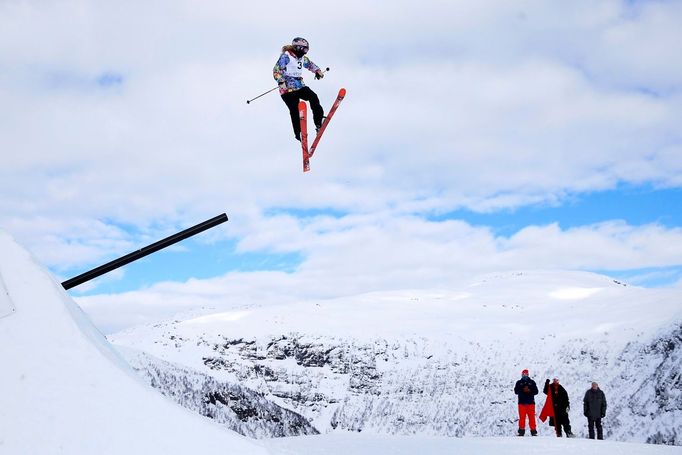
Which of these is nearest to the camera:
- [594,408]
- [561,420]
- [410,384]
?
[561,420]

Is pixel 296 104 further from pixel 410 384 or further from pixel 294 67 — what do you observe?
pixel 410 384

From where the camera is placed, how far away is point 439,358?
95.5 ft

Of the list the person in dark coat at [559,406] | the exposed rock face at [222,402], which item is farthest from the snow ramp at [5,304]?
the exposed rock face at [222,402]

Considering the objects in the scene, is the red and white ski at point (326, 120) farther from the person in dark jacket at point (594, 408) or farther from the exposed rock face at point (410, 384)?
the exposed rock face at point (410, 384)

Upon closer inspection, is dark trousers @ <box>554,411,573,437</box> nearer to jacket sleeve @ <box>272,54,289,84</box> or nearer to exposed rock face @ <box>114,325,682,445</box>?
exposed rock face @ <box>114,325,682,445</box>

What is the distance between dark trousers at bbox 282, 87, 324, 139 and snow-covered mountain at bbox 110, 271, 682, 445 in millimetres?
12093

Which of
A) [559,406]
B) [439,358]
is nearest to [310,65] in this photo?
[559,406]

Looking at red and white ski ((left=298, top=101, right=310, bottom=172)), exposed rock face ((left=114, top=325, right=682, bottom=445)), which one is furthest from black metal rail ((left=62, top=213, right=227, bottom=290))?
exposed rock face ((left=114, top=325, right=682, bottom=445))

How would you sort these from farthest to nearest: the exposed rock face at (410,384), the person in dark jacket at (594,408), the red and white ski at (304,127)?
the exposed rock face at (410,384) < the person in dark jacket at (594,408) < the red and white ski at (304,127)

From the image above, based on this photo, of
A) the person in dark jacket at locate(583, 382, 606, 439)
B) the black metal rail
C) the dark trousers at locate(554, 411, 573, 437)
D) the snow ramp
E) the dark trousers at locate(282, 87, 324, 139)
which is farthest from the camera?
the person in dark jacket at locate(583, 382, 606, 439)

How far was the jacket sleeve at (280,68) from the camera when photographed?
1065cm

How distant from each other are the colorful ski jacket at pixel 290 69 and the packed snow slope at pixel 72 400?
759cm

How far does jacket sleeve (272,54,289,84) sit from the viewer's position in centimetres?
1065

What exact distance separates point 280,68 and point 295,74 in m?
0.29
